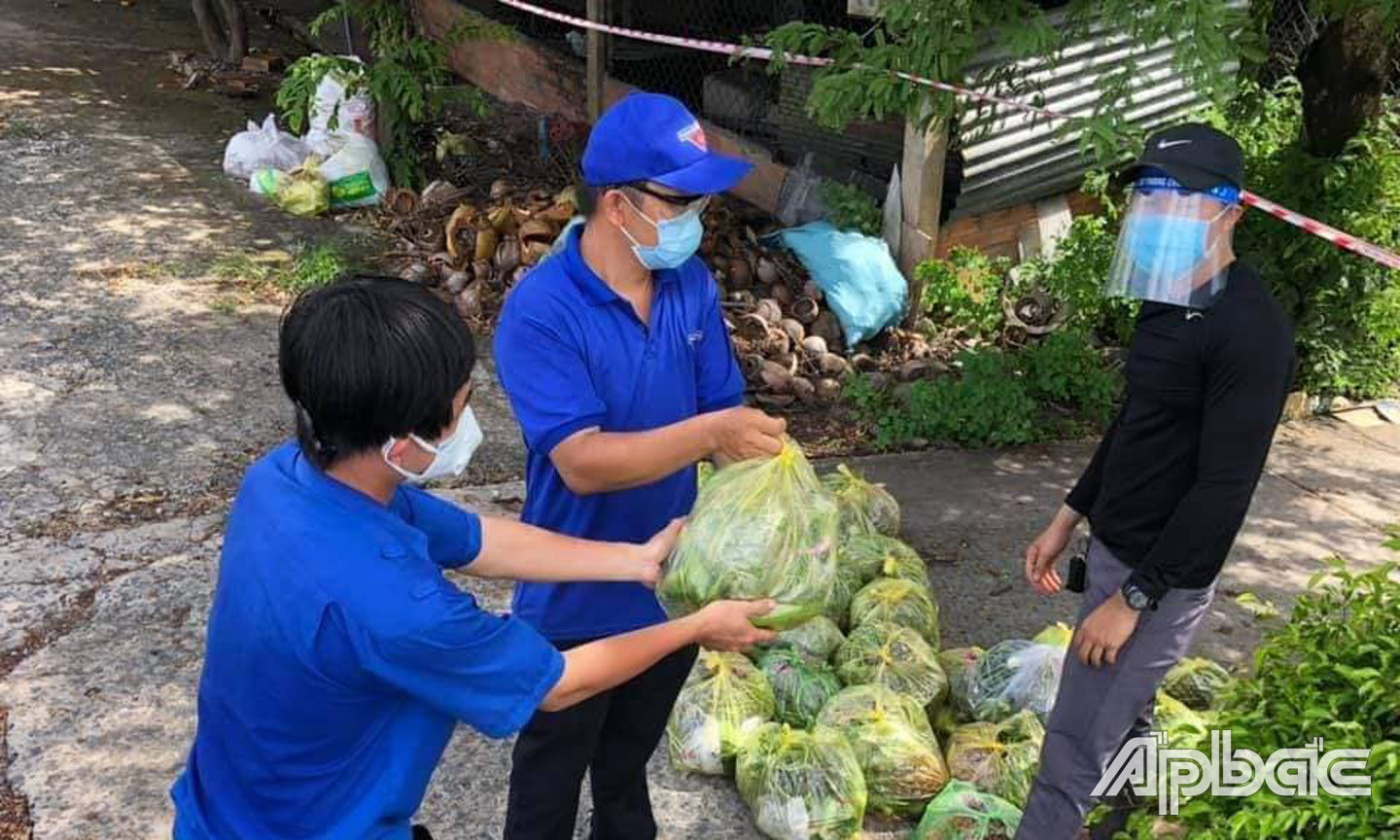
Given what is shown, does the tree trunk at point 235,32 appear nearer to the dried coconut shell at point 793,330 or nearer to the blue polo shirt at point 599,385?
the dried coconut shell at point 793,330

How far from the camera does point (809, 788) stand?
121 inches

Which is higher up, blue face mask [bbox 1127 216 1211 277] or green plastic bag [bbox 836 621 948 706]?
blue face mask [bbox 1127 216 1211 277]

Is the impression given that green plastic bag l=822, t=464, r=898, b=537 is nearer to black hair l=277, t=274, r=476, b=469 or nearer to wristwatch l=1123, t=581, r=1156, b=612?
wristwatch l=1123, t=581, r=1156, b=612

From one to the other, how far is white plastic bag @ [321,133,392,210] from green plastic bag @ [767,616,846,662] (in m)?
5.45

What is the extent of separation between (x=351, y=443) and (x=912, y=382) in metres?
4.52

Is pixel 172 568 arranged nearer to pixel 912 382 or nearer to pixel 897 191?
pixel 912 382

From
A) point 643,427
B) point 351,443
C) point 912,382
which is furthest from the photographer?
point 912,382

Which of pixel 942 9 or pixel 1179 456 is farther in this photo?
pixel 942 9

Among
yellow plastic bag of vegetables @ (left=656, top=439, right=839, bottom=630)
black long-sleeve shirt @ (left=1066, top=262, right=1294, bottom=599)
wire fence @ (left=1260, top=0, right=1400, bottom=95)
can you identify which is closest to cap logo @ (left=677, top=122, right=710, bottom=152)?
yellow plastic bag of vegetables @ (left=656, top=439, right=839, bottom=630)

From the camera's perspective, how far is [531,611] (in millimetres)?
2484

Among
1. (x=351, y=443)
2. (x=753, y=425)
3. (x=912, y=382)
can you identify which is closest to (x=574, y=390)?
(x=753, y=425)

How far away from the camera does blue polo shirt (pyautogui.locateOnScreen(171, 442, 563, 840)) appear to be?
1574 mm

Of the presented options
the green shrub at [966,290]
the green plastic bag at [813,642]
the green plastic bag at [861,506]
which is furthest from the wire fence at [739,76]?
the green plastic bag at [813,642]

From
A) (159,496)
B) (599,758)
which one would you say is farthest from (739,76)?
(599,758)
